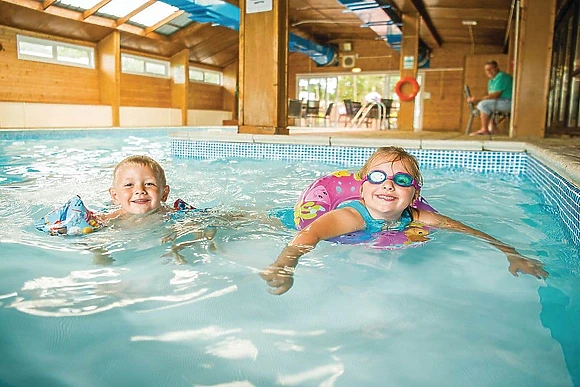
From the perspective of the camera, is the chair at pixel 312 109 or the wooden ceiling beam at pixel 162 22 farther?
the chair at pixel 312 109

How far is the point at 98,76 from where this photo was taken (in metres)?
13.5

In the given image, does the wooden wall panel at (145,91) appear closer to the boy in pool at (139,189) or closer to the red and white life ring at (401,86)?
the red and white life ring at (401,86)

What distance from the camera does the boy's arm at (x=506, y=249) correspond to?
1.84 metres

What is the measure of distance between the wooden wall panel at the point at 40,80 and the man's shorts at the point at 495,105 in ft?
33.4

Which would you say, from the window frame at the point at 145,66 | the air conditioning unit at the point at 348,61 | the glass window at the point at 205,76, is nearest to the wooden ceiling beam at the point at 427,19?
the air conditioning unit at the point at 348,61

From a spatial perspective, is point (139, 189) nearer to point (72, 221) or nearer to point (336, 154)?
point (72, 221)

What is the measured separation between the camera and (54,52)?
12.2 m

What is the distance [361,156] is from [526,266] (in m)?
4.11

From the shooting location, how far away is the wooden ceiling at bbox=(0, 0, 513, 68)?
10.5 metres

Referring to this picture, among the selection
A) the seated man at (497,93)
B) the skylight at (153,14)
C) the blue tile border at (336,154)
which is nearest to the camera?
the blue tile border at (336,154)

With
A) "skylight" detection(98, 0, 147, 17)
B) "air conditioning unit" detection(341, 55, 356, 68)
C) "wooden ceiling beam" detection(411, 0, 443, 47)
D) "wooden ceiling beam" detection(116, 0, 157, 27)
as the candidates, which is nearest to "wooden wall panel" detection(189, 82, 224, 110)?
"wooden ceiling beam" detection(116, 0, 157, 27)

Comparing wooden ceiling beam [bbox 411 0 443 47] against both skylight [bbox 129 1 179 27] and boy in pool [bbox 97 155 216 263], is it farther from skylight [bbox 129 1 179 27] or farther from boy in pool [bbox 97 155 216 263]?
boy in pool [bbox 97 155 216 263]

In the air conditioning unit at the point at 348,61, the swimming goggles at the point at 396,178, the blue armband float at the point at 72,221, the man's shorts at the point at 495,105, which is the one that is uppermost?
the air conditioning unit at the point at 348,61

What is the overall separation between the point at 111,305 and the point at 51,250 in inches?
28.6
